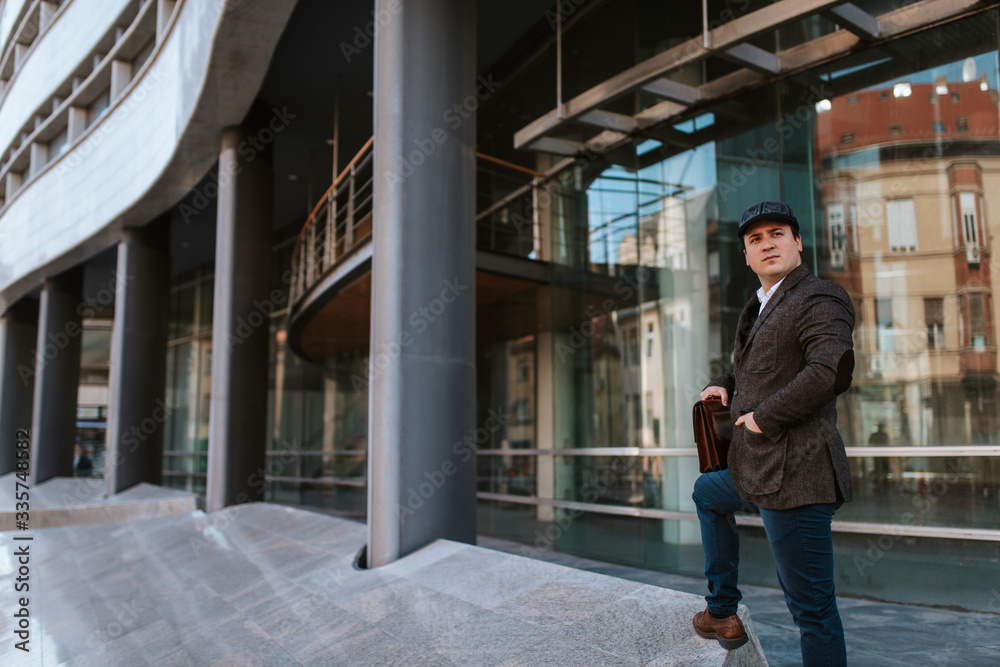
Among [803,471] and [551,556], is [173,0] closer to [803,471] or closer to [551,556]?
[551,556]

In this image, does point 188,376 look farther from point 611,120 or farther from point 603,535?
point 611,120

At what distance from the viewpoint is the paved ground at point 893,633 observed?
174 inches

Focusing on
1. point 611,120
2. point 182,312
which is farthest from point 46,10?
point 611,120

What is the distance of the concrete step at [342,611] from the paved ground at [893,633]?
1.25m

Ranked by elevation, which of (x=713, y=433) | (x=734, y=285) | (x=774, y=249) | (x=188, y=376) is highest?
(x=188, y=376)

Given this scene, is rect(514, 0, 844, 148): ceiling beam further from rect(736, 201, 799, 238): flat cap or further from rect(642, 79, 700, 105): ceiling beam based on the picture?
rect(736, 201, 799, 238): flat cap

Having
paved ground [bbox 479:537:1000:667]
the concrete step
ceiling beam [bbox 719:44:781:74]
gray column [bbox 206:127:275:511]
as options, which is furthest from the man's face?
gray column [bbox 206:127:275:511]

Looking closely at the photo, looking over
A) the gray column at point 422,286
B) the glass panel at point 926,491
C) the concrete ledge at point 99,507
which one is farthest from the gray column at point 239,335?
the glass panel at point 926,491

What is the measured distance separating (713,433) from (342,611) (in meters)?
3.00

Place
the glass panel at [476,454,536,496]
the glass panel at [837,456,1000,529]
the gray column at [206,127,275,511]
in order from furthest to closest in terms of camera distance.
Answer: the gray column at [206,127,275,511], the glass panel at [476,454,536,496], the glass panel at [837,456,1000,529]

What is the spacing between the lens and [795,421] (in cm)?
275

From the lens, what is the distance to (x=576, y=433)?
1023 cm

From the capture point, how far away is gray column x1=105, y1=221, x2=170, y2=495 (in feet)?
55.3

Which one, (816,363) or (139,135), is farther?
(139,135)
